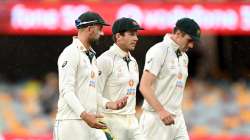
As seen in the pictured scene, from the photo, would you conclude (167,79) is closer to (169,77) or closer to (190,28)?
(169,77)

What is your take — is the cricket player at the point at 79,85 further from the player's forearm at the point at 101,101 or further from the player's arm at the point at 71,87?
the player's forearm at the point at 101,101

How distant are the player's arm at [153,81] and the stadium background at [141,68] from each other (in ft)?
28.3

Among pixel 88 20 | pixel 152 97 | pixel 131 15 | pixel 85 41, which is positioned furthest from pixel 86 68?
pixel 131 15

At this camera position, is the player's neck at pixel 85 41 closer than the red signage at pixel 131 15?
Yes

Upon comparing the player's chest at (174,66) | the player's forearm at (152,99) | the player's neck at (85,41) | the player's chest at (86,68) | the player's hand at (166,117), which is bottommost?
the player's hand at (166,117)

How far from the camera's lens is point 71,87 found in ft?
25.8

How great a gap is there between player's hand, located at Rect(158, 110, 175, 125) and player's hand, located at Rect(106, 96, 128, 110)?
644 mm

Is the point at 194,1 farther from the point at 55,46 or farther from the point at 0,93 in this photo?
the point at 0,93

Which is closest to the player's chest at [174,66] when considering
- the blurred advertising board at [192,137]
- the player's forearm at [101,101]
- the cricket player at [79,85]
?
the player's forearm at [101,101]

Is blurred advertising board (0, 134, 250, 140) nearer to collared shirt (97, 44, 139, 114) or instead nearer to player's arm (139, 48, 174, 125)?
collared shirt (97, 44, 139, 114)

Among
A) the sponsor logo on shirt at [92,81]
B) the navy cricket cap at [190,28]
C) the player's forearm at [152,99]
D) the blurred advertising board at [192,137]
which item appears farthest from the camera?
the blurred advertising board at [192,137]

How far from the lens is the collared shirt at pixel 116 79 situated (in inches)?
360

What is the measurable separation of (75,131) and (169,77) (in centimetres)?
156

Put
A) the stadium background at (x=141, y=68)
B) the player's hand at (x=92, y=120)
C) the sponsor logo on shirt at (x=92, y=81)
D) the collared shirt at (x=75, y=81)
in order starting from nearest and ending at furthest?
the player's hand at (x=92, y=120)
the collared shirt at (x=75, y=81)
the sponsor logo on shirt at (x=92, y=81)
the stadium background at (x=141, y=68)
